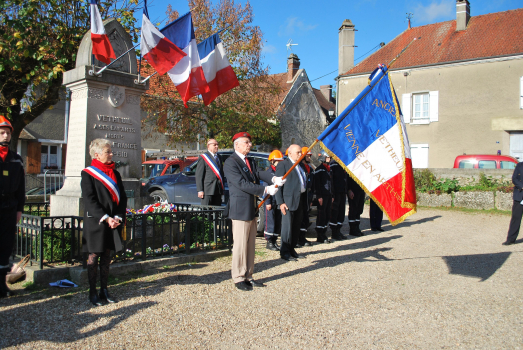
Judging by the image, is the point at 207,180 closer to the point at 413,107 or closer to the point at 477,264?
the point at 477,264

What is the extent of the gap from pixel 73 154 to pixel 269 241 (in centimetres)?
375

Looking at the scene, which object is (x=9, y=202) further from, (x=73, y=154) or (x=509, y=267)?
(x=509, y=267)

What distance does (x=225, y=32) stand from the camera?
18.2 m

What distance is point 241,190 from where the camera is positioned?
4812 millimetres

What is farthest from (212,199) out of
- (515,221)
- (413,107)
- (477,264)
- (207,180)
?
(413,107)

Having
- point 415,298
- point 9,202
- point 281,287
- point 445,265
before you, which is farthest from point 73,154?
point 445,265

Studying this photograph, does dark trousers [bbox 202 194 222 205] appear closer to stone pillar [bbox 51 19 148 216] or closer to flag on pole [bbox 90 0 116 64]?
stone pillar [bbox 51 19 148 216]

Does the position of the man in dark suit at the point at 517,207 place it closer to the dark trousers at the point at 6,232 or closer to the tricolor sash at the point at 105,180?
the tricolor sash at the point at 105,180

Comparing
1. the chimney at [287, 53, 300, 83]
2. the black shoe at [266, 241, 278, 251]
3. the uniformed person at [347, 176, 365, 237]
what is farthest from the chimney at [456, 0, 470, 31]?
the black shoe at [266, 241, 278, 251]

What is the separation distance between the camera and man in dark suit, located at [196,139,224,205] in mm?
7223

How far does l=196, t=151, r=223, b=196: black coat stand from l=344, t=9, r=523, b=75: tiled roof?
1803 centimetres

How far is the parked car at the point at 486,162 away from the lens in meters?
15.1

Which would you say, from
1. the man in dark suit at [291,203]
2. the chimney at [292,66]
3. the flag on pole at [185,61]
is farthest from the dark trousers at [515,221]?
the chimney at [292,66]

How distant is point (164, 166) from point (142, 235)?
9833 mm
